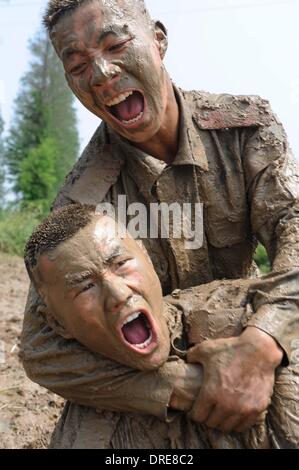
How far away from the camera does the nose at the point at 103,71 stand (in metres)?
2.56

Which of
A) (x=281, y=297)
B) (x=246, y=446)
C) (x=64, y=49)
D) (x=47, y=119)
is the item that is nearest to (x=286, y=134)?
(x=281, y=297)

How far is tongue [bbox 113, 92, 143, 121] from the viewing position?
2697mm

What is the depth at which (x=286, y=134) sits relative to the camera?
9.41 ft

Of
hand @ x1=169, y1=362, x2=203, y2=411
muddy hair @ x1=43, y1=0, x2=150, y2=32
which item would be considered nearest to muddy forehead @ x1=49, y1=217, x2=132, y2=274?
hand @ x1=169, y1=362, x2=203, y2=411

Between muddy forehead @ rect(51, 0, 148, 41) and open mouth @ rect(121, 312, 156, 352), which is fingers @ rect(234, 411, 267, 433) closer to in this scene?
open mouth @ rect(121, 312, 156, 352)

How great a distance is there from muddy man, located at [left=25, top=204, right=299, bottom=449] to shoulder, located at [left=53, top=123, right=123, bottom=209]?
1.15 feet

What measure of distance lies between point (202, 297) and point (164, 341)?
297 mm

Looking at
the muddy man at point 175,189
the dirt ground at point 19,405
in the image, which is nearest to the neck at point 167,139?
the muddy man at point 175,189

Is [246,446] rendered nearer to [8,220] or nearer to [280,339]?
[280,339]

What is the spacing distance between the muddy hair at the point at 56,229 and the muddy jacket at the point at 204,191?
0.31 metres

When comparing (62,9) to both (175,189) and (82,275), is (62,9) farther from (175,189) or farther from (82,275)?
(82,275)

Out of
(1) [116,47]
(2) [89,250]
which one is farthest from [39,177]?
(2) [89,250]

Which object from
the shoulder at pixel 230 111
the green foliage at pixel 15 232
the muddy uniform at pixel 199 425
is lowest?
the green foliage at pixel 15 232

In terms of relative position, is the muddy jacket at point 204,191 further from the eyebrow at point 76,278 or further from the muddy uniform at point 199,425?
the eyebrow at point 76,278
